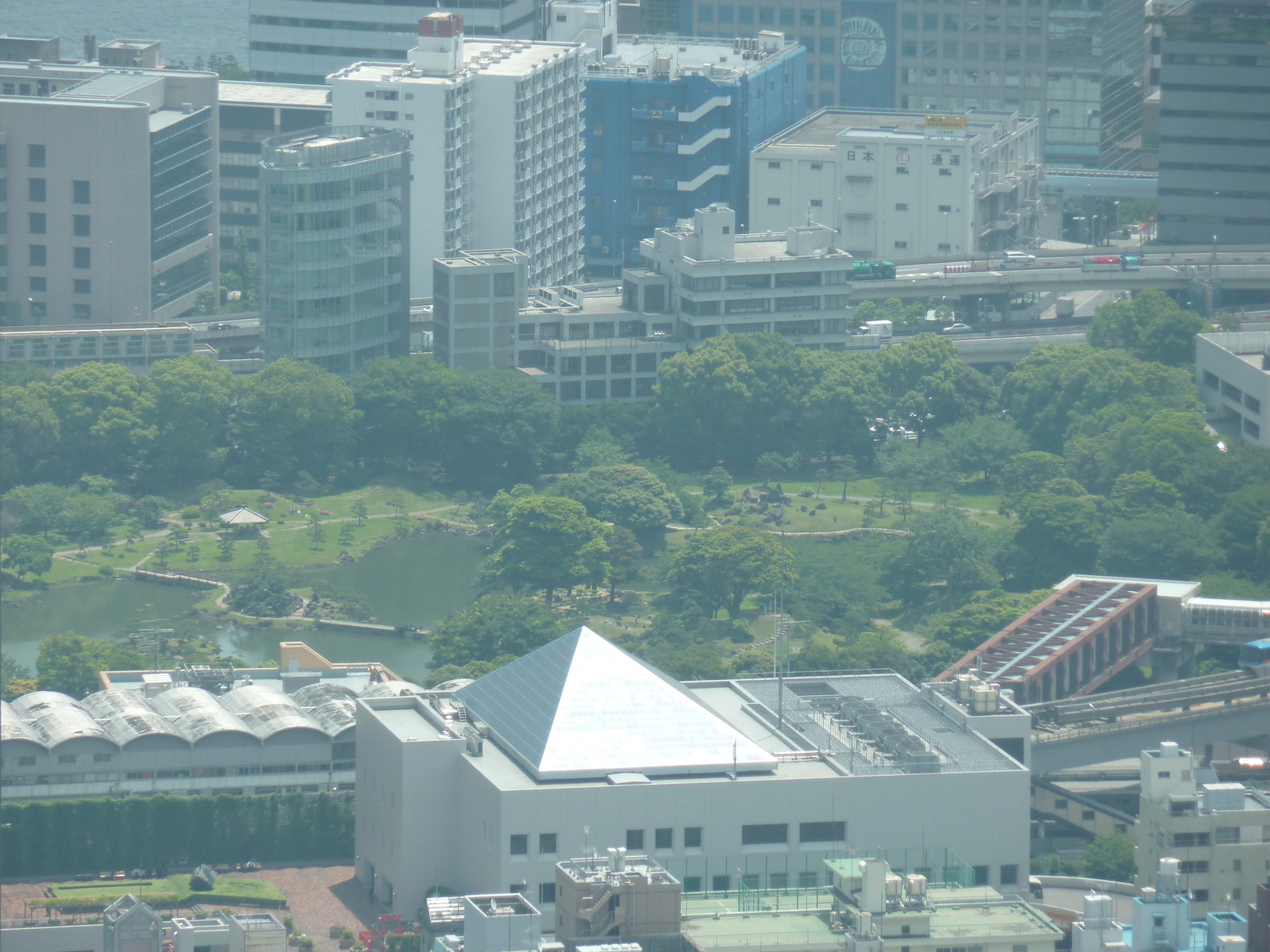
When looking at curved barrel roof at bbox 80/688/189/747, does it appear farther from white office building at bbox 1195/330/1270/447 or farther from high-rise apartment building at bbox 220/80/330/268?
high-rise apartment building at bbox 220/80/330/268

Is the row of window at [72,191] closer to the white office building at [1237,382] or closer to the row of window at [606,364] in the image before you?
the row of window at [606,364]

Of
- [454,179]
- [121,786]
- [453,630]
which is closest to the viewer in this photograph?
[121,786]

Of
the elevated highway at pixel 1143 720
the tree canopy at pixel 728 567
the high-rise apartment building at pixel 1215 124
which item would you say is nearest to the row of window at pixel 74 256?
the tree canopy at pixel 728 567

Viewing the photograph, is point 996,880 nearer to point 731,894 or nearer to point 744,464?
point 731,894

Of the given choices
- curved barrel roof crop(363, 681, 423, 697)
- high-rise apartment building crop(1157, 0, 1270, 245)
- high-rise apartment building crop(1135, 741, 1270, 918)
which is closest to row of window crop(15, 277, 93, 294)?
curved barrel roof crop(363, 681, 423, 697)

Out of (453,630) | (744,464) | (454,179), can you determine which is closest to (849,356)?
(744,464)

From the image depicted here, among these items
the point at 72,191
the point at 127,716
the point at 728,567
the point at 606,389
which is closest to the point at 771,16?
the point at 606,389

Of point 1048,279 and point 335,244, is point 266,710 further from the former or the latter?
point 1048,279
